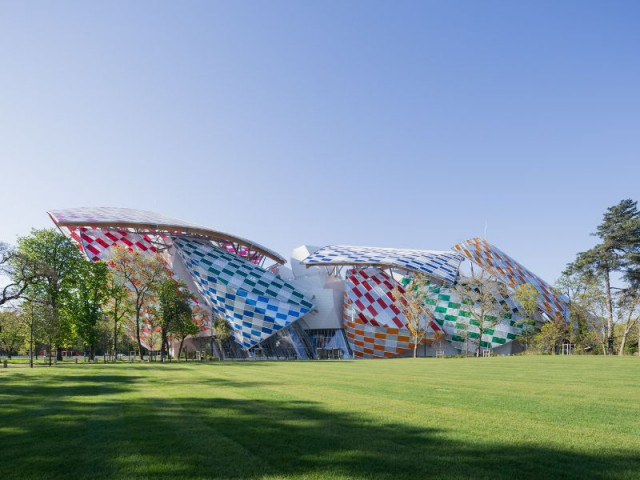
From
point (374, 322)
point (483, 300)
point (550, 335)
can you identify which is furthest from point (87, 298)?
point (550, 335)

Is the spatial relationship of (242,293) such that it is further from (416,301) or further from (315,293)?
(416,301)

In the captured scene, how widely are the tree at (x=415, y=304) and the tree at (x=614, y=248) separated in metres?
20.4

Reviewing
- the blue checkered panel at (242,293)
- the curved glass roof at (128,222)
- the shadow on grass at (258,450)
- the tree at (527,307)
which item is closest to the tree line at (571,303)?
the tree at (527,307)

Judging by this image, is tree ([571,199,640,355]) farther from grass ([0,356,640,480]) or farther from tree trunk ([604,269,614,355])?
grass ([0,356,640,480])

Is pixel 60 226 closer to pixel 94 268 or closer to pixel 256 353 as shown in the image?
pixel 94 268

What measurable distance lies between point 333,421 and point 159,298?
3992 centimetres

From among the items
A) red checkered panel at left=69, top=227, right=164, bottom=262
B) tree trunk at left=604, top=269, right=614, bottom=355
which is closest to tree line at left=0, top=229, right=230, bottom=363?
red checkered panel at left=69, top=227, right=164, bottom=262

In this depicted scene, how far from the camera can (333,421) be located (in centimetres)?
738

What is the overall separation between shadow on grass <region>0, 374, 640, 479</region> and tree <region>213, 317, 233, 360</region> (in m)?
43.1

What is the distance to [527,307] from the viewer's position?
53.6 m

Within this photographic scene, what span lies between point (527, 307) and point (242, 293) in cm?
3423

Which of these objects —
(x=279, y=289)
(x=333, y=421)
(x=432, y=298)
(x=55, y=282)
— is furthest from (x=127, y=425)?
(x=432, y=298)

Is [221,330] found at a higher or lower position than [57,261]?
lower

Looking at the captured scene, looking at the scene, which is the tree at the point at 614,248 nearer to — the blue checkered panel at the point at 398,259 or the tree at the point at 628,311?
the tree at the point at 628,311
